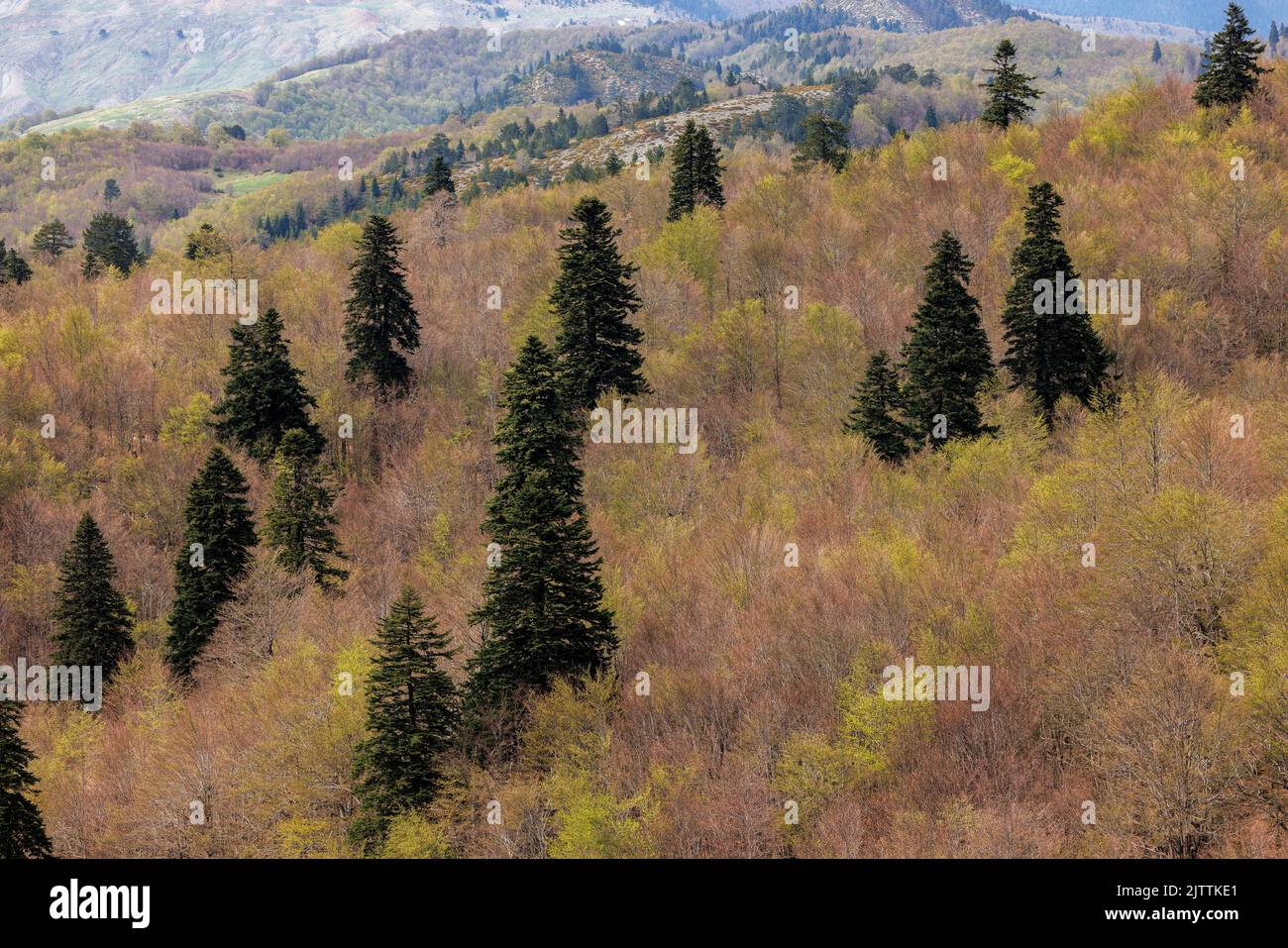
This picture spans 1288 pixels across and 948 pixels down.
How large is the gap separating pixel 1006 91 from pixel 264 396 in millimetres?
58304

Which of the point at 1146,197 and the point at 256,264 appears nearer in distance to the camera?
the point at 1146,197

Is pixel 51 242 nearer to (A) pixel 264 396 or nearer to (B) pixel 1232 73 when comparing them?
(A) pixel 264 396

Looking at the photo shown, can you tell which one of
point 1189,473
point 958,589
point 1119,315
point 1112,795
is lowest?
point 1112,795

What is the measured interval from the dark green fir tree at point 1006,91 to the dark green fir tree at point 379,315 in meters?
43.9

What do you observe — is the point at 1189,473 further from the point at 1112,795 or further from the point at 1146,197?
the point at 1146,197

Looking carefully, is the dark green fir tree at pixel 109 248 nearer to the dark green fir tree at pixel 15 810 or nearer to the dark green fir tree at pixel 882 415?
the dark green fir tree at pixel 882 415

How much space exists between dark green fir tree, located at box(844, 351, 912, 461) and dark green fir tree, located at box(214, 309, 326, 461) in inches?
1138

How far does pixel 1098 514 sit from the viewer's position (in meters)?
41.3

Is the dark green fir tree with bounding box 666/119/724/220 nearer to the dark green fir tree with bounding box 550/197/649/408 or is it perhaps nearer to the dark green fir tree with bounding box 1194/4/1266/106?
the dark green fir tree with bounding box 550/197/649/408

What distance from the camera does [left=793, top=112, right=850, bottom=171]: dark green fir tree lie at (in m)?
96.2

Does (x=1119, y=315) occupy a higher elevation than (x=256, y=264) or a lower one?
lower
